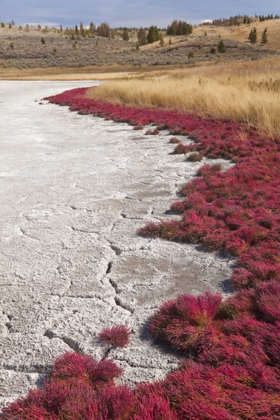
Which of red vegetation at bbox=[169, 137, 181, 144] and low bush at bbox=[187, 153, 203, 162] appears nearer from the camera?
low bush at bbox=[187, 153, 203, 162]

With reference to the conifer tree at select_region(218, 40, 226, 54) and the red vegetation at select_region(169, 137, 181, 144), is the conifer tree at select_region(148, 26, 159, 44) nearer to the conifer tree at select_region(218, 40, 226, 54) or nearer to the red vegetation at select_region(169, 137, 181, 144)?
the conifer tree at select_region(218, 40, 226, 54)

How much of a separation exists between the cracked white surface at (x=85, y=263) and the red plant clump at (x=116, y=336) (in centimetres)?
6

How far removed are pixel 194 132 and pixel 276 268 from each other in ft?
25.2

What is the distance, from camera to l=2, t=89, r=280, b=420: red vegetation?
6.14ft

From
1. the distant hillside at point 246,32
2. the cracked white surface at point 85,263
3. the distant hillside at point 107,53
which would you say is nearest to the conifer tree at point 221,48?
the distant hillside at point 107,53

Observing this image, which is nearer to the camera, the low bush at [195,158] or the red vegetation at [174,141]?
the low bush at [195,158]

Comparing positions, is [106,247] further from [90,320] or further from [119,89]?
[119,89]

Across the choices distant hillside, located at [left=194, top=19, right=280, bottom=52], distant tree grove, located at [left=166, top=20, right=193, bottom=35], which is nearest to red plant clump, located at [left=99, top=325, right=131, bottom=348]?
distant hillside, located at [left=194, top=19, right=280, bottom=52]

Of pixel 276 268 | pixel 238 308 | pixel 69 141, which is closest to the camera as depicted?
pixel 238 308

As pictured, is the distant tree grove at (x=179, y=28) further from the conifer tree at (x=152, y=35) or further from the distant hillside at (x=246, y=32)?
the conifer tree at (x=152, y=35)

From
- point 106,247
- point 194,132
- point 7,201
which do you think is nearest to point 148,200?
point 106,247

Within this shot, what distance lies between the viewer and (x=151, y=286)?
3.29 metres

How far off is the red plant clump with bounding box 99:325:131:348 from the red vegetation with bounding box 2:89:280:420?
0.64 feet

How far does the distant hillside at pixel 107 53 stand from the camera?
61531 millimetres
